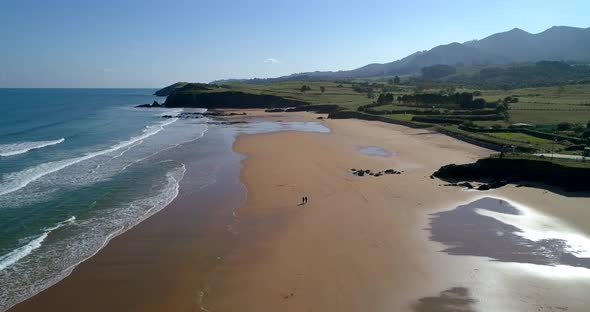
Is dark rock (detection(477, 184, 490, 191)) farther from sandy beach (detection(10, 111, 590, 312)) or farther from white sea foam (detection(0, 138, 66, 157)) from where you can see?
white sea foam (detection(0, 138, 66, 157))

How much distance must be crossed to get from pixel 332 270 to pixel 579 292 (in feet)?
25.3

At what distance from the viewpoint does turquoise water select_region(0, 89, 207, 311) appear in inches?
650

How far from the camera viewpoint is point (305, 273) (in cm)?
1561

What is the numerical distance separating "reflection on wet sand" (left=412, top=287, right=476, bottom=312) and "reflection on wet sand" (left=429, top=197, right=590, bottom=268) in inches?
136

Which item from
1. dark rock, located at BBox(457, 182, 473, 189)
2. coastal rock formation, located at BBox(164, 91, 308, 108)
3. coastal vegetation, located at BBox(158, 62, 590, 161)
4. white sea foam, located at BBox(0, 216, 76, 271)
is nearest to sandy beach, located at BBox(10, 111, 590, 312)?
dark rock, located at BBox(457, 182, 473, 189)

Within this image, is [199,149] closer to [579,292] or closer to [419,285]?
[419,285]

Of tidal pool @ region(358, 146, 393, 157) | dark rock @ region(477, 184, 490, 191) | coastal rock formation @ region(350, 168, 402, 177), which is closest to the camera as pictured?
dark rock @ region(477, 184, 490, 191)

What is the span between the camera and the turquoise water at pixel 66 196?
16516 mm

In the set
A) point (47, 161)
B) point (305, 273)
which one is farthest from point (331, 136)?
point (305, 273)

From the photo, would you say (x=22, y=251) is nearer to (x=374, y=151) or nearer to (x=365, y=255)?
(x=365, y=255)

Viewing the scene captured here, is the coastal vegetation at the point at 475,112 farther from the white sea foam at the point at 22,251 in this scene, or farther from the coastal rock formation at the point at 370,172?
the white sea foam at the point at 22,251

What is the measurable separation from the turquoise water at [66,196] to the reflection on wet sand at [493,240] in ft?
46.6

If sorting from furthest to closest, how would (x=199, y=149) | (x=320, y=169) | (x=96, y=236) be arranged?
(x=199, y=149) → (x=320, y=169) → (x=96, y=236)

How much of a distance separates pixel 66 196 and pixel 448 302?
2058cm
